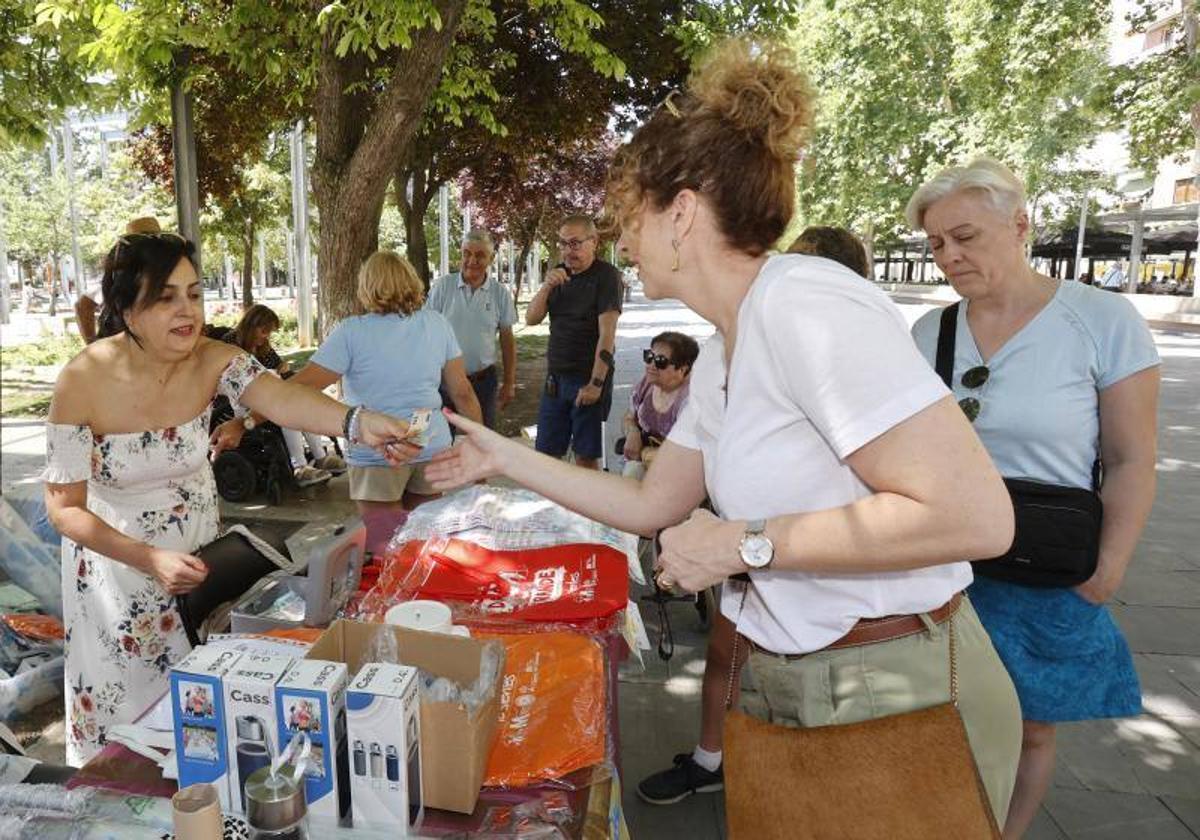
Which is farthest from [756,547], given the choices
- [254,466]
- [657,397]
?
[254,466]

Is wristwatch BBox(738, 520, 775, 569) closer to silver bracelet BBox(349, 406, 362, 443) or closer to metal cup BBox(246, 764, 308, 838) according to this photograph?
metal cup BBox(246, 764, 308, 838)

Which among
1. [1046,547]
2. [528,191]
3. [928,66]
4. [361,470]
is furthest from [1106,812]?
[928,66]

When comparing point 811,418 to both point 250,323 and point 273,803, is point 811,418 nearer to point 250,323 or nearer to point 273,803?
point 273,803

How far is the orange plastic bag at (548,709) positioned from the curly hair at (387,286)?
8.40 ft

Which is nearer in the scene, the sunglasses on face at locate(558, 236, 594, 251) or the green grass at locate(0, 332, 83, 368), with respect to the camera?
the sunglasses on face at locate(558, 236, 594, 251)

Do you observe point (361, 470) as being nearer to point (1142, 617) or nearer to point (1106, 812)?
point (1106, 812)

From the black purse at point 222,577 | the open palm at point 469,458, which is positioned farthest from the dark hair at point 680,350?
the open palm at point 469,458

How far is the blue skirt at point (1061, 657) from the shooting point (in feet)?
6.89

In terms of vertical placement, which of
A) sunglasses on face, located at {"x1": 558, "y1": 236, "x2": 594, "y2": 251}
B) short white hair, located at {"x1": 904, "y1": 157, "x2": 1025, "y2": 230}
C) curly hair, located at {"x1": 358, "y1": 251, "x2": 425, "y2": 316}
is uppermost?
sunglasses on face, located at {"x1": 558, "y1": 236, "x2": 594, "y2": 251}

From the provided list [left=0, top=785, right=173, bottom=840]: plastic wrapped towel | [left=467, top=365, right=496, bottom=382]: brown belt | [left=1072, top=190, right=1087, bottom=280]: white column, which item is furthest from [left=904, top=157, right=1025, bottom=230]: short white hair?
[left=1072, top=190, right=1087, bottom=280]: white column

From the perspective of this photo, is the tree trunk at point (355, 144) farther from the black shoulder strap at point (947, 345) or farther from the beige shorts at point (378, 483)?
the black shoulder strap at point (947, 345)

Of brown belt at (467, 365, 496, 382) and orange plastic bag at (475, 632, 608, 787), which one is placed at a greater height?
brown belt at (467, 365, 496, 382)

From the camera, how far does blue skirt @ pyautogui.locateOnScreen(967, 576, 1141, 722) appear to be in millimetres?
2102

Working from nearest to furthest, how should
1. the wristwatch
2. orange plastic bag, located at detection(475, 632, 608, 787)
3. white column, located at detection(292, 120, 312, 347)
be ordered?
the wristwatch, orange plastic bag, located at detection(475, 632, 608, 787), white column, located at detection(292, 120, 312, 347)
